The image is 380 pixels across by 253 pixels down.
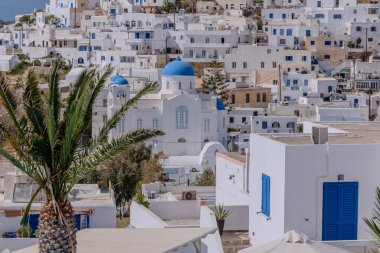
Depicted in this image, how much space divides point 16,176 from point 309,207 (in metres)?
7.96

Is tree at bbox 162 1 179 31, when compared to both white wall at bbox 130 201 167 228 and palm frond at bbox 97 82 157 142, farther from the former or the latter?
palm frond at bbox 97 82 157 142

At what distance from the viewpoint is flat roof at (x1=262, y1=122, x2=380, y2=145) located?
14098 mm

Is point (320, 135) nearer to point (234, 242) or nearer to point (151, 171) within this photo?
point (234, 242)

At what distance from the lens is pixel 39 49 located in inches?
2783

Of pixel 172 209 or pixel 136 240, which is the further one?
pixel 172 209

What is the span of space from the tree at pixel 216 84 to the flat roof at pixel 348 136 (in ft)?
119

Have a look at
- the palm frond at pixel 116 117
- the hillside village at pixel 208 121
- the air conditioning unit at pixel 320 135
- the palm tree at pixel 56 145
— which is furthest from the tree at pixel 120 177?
the palm tree at pixel 56 145

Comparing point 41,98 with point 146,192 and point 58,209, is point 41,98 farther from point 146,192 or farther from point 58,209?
point 146,192

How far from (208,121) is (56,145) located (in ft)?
110

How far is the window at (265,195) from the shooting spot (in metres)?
14.0

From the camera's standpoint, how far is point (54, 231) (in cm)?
1155

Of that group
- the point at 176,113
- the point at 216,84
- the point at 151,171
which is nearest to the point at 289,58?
the point at 216,84

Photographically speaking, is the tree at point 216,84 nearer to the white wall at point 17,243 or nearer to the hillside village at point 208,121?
the hillside village at point 208,121

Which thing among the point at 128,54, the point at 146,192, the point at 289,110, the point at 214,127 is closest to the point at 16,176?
the point at 146,192
